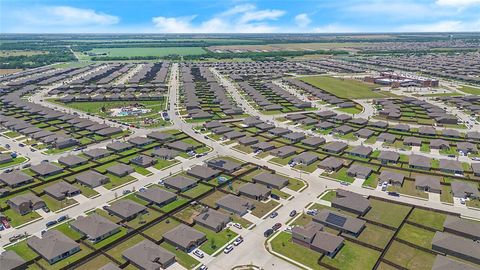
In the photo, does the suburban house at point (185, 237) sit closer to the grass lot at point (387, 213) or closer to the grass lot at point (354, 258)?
the grass lot at point (354, 258)

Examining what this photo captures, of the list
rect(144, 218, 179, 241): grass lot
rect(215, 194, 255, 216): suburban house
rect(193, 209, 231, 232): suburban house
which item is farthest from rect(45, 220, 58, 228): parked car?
rect(215, 194, 255, 216): suburban house

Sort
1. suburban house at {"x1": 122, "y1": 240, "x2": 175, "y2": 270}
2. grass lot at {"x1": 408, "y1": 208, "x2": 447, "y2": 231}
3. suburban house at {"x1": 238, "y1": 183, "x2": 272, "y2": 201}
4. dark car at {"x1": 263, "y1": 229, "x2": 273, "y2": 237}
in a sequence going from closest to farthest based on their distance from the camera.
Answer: suburban house at {"x1": 122, "y1": 240, "x2": 175, "y2": 270} < dark car at {"x1": 263, "y1": 229, "x2": 273, "y2": 237} < grass lot at {"x1": 408, "y1": 208, "x2": 447, "y2": 231} < suburban house at {"x1": 238, "y1": 183, "x2": 272, "y2": 201}

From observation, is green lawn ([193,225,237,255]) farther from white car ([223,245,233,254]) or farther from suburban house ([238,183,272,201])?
suburban house ([238,183,272,201])

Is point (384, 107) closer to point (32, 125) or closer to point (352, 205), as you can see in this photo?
point (352, 205)

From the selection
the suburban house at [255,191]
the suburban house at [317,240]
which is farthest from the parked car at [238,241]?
the suburban house at [255,191]

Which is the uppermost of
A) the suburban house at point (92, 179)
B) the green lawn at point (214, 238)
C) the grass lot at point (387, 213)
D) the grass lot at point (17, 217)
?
the suburban house at point (92, 179)
